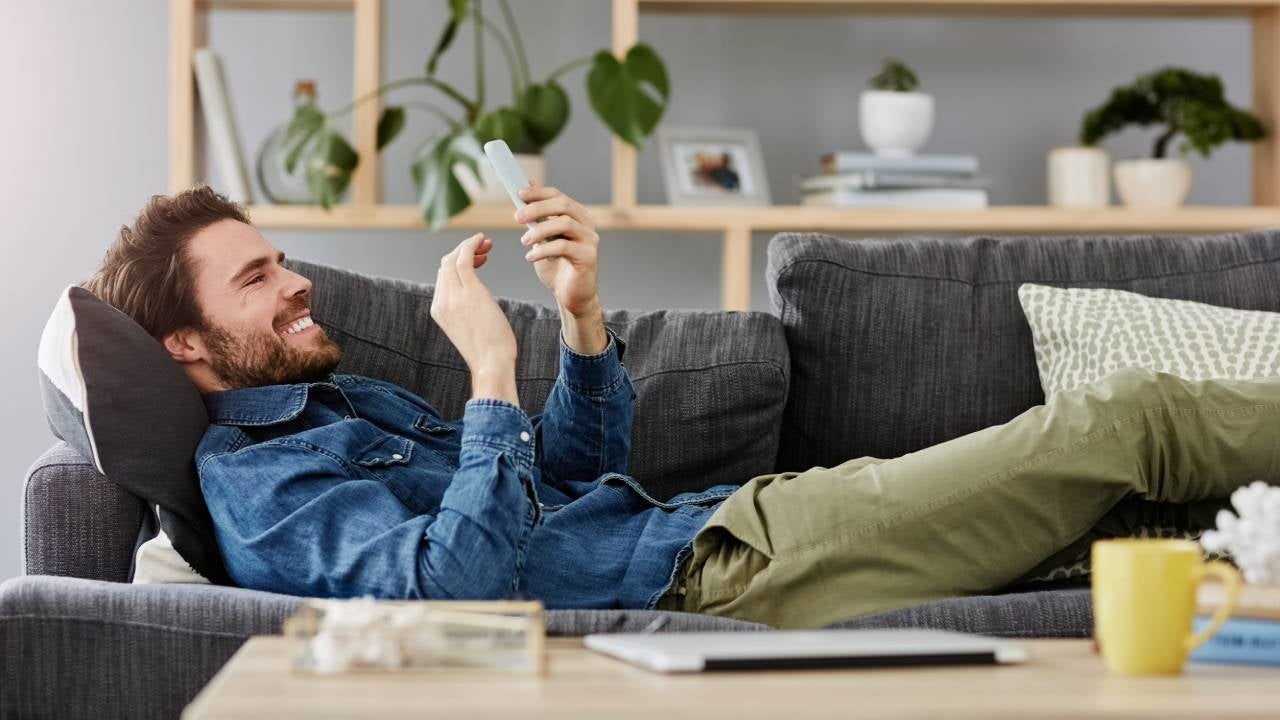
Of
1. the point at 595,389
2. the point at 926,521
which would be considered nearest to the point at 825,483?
the point at 926,521

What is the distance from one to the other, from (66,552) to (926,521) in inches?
38.2

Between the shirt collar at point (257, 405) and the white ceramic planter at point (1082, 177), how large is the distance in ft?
6.44

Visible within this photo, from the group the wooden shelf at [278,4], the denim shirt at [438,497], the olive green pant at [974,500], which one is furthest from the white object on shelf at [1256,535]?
the wooden shelf at [278,4]

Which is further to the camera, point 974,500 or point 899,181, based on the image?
point 899,181

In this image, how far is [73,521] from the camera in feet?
5.11

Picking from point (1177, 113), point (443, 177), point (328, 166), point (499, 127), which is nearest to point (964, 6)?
point (1177, 113)

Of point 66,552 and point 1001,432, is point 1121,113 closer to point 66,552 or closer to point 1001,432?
point 1001,432

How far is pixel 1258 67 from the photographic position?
3078 mm

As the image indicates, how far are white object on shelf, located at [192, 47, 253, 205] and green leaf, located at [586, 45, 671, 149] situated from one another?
739 mm

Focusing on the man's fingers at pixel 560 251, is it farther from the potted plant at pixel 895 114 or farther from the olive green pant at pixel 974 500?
the potted plant at pixel 895 114

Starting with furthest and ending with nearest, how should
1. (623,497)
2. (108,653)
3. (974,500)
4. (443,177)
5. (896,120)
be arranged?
(896,120)
(443,177)
(623,497)
(974,500)
(108,653)

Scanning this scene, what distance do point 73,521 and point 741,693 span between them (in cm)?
103

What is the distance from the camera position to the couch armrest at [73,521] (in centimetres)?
156

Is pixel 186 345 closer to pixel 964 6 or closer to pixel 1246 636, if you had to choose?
pixel 1246 636
